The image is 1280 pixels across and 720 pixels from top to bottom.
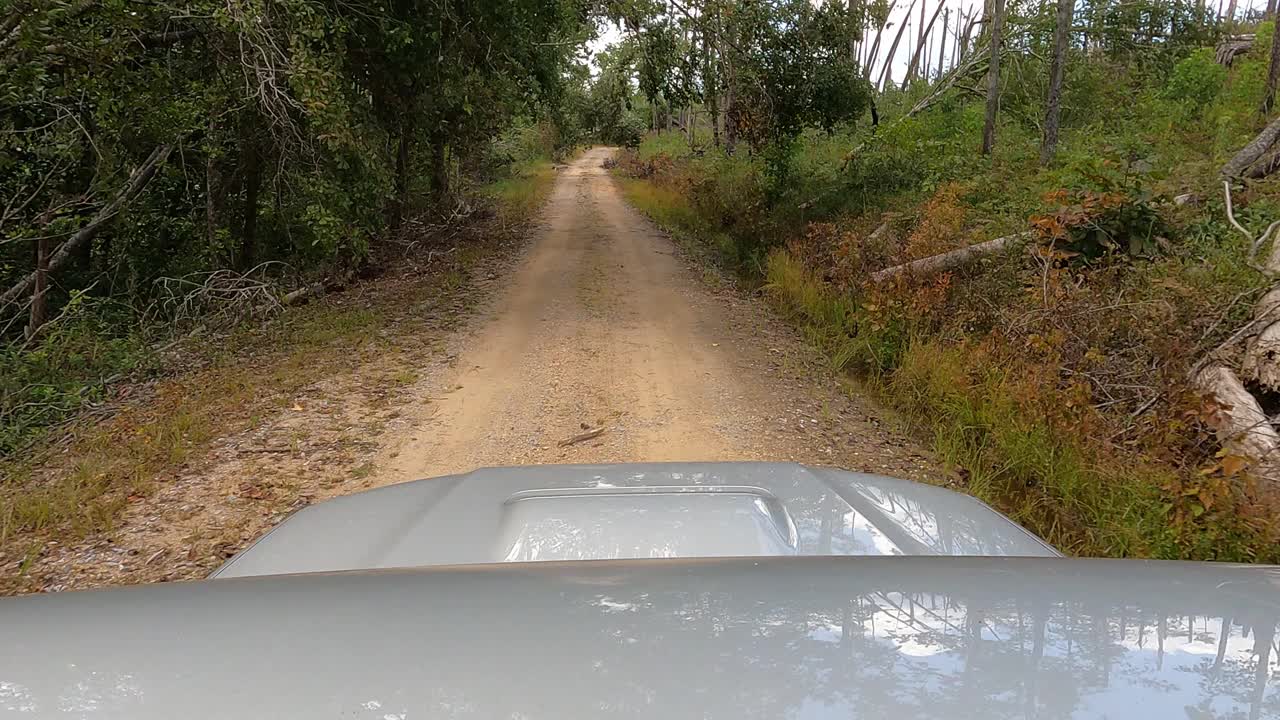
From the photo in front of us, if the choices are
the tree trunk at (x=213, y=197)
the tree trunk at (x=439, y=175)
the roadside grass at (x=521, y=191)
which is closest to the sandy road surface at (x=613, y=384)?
the tree trunk at (x=213, y=197)

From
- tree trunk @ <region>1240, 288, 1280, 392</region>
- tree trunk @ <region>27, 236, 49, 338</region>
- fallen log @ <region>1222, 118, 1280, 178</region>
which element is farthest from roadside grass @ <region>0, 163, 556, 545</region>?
fallen log @ <region>1222, 118, 1280, 178</region>

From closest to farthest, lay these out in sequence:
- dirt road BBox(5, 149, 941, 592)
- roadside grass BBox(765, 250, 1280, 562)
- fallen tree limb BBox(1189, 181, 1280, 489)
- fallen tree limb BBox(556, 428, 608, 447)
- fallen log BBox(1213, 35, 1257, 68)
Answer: roadside grass BBox(765, 250, 1280, 562) < fallen tree limb BBox(1189, 181, 1280, 489) < dirt road BBox(5, 149, 941, 592) < fallen tree limb BBox(556, 428, 608, 447) < fallen log BBox(1213, 35, 1257, 68)

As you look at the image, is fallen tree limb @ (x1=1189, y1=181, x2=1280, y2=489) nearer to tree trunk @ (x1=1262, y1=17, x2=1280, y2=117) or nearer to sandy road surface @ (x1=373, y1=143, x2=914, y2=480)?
sandy road surface @ (x1=373, y1=143, x2=914, y2=480)

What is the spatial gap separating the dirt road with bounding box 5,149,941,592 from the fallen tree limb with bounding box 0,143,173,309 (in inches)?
181

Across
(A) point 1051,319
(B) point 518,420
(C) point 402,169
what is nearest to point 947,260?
(A) point 1051,319

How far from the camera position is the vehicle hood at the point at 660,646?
3.61ft

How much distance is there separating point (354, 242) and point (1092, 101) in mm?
16384

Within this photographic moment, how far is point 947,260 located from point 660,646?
7922mm

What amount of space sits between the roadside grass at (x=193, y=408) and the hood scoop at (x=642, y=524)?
3.57m

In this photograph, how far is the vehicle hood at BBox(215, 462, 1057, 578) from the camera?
213 cm

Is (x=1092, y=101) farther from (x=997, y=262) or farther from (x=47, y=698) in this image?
(x=47, y=698)

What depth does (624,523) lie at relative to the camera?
228 centimetres

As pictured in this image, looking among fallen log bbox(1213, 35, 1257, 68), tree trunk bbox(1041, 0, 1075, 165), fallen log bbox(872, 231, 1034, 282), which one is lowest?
fallen log bbox(872, 231, 1034, 282)

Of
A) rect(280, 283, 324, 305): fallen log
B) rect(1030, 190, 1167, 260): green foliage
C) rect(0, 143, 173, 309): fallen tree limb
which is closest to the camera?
rect(1030, 190, 1167, 260): green foliage
